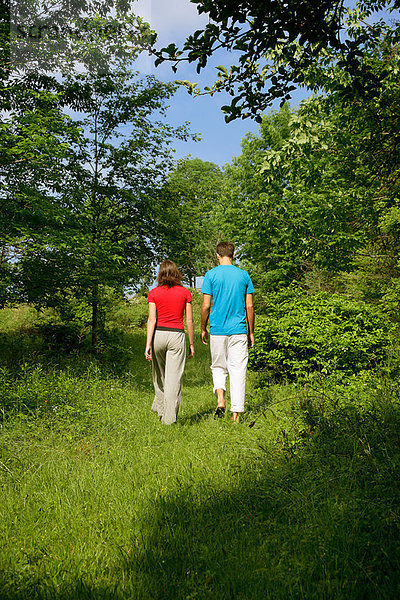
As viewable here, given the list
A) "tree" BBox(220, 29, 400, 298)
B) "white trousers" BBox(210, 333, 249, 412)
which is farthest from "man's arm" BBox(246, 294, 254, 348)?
"tree" BBox(220, 29, 400, 298)

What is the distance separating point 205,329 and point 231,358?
0.52 metres

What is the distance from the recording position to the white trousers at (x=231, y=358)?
5.41 m

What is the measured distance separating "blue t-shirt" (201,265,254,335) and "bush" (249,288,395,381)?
2162mm

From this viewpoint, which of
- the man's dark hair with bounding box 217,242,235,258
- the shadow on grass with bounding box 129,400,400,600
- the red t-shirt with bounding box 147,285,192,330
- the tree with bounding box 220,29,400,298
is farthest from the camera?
the tree with bounding box 220,29,400,298

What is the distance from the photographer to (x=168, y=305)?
5527 millimetres

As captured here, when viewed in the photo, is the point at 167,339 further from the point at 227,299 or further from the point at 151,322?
the point at 227,299

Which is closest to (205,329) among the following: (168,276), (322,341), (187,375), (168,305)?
(168,305)

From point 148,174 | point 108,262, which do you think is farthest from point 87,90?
point 108,262

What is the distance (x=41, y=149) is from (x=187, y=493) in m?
6.19

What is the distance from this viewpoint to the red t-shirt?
5520mm

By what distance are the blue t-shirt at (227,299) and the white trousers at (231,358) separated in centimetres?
10

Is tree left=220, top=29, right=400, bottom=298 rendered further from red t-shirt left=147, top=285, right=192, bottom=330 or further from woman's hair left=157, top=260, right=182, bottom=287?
red t-shirt left=147, top=285, right=192, bottom=330

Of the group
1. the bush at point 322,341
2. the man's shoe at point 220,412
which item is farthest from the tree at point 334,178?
the man's shoe at point 220,412

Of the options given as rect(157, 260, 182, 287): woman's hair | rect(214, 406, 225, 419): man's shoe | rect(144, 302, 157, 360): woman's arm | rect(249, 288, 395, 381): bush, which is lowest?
rect(214, 406, 225, 419): man's shoe
